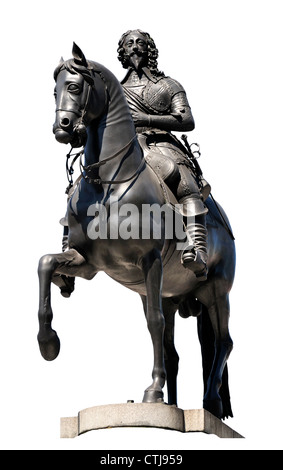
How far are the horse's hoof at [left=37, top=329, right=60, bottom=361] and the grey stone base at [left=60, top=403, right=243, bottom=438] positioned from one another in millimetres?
657

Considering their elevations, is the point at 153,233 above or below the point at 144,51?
below

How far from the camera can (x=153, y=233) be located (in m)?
16.0

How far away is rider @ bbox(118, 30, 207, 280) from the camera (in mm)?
16562

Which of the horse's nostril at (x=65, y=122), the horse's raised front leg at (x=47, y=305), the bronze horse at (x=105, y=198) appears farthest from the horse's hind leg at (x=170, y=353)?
the horse's nostril at (x=65, y=122)

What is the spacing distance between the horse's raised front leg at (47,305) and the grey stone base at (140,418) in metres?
0.72

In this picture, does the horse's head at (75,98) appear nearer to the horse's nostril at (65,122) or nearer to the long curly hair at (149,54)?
the horse's nostril at (65,122)

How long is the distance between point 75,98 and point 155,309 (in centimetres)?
233

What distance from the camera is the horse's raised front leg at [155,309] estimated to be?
15.8m

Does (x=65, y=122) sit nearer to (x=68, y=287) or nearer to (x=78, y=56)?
(x=78, y=56)

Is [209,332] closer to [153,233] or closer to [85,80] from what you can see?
[153,233]
